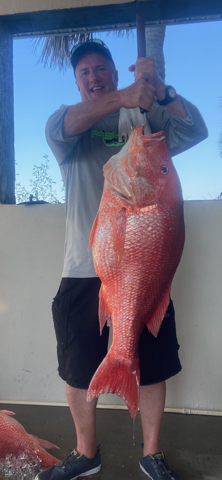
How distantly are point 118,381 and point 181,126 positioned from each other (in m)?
Answer: 1.36

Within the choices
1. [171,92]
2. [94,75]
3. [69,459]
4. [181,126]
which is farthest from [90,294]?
[94,75]

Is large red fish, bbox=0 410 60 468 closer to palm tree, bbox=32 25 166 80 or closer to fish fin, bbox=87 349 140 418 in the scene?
fish fin, bbox=87 349 140 418

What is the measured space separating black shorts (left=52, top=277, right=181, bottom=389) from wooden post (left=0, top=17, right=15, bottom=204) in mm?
1381

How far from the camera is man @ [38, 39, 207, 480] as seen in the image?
1.84m

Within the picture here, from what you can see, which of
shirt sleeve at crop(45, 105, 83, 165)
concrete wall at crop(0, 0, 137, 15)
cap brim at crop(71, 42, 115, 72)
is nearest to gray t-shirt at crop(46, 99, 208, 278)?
shirt sleeve at crop(45, 105, 83, 165)

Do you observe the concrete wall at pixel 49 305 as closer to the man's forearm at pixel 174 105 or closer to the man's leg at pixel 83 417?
the man's leg at pixel 83 417

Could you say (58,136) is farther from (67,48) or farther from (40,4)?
(67,48)

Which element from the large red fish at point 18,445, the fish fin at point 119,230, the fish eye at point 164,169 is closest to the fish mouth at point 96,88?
the fish eye at point 164,169

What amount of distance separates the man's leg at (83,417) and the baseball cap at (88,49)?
208cm

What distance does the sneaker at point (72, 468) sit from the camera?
1.84 metres

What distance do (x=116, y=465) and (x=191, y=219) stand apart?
1.85m

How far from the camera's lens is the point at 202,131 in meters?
1.78

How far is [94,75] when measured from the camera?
204 cm

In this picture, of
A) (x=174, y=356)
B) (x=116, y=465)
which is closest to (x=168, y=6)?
(x=174, y=356)
